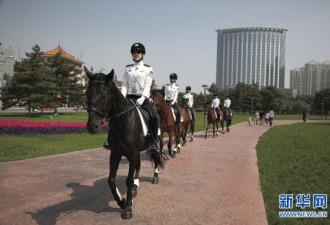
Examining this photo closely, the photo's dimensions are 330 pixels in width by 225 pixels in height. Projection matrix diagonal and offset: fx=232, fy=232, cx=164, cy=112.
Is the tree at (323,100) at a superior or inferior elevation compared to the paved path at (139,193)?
superior

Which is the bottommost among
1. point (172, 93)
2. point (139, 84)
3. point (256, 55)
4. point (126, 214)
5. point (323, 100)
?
point (126, 214)

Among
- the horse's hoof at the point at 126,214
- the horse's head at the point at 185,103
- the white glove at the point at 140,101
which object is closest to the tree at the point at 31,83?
the horse's head at the point at 185,103

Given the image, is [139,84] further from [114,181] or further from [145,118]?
[114,181]

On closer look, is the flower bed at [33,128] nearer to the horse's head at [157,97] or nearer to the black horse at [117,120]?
the horse's head at [157,97]

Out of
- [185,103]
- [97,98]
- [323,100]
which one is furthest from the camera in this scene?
[323,100]

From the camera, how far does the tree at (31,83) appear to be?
33031mm

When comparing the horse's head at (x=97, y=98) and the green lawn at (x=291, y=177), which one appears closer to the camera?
the horse's head at (x=97, y=98)

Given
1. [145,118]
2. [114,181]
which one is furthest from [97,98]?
[114,181]

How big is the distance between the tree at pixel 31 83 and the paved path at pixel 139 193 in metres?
27.6

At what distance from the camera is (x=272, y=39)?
175m

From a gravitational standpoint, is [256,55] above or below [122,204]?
above

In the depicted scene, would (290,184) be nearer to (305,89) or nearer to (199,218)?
(199,218)

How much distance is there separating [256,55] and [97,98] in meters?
188

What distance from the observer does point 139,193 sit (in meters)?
5.93
